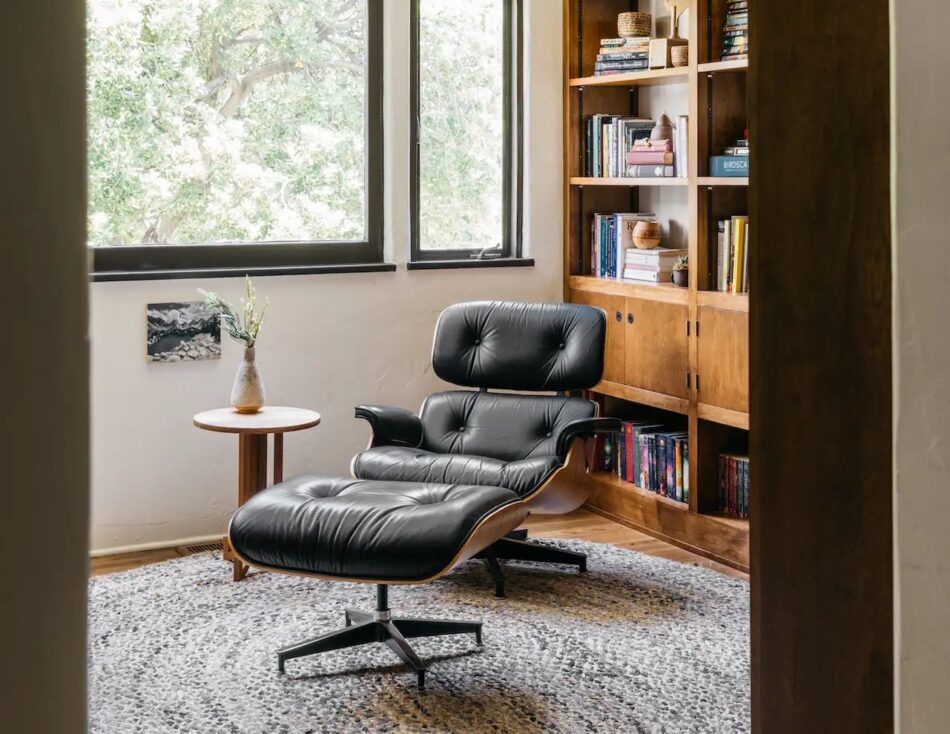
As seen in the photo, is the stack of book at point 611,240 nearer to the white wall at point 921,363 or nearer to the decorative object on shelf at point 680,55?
the decorative object on shelf at point 680,55

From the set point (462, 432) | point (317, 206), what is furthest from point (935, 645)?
point (317, 206)

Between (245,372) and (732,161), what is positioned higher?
(732,161)

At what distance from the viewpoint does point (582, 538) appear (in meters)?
4.46

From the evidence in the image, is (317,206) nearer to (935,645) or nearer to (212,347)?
(212,347)

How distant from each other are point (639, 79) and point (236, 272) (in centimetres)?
180

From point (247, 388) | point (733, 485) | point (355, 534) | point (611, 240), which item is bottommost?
point (733, 485)

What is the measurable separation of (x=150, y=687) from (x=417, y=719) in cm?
74

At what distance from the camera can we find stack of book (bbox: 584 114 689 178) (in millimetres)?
4488

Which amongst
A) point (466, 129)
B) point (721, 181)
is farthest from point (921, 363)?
point (466, 129)

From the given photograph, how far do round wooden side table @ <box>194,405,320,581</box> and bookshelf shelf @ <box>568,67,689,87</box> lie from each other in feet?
6.22

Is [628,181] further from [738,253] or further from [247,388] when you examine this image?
[247,388]

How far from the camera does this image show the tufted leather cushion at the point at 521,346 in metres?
4.04

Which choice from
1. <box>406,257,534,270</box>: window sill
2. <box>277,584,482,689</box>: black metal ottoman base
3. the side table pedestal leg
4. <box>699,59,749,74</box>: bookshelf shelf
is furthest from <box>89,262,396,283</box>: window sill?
<box>277,584,482,689</box>: black metal ottoman base

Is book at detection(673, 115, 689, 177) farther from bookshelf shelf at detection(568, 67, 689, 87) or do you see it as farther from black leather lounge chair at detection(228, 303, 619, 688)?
black leather lounge chair at detection(228, 303, 619, 688)
